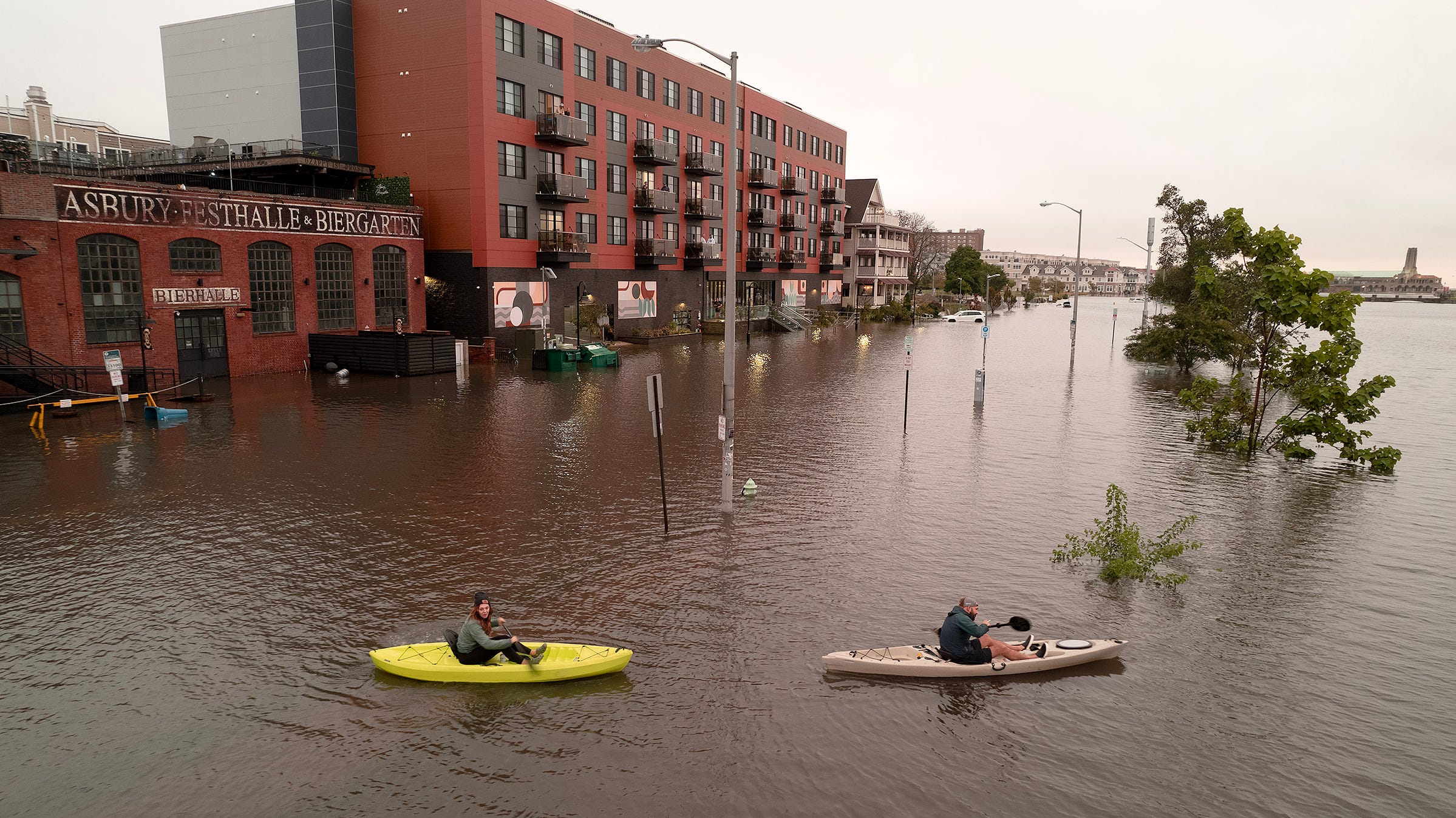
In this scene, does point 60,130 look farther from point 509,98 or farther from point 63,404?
point 63,404

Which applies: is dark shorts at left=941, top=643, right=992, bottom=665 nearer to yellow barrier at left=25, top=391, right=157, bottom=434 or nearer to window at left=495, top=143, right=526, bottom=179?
yellow barrier at left=25, top=391, right=157, bottom=434

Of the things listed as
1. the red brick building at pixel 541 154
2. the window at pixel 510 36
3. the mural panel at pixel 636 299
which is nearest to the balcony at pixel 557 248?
the red brick building at pixel 541 154

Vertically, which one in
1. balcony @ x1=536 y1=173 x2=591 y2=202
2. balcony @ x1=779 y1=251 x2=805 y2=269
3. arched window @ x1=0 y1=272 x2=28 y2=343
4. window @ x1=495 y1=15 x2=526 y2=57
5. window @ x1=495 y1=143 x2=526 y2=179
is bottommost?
arched window @ x1=0 y1=272 x2=28 y2=343

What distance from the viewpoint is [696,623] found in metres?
10.7

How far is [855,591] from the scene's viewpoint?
11938 mm

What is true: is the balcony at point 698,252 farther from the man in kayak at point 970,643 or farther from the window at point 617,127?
the man in kayak at point 970,643

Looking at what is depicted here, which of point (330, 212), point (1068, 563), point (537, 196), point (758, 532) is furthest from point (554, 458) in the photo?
point (537, 196)

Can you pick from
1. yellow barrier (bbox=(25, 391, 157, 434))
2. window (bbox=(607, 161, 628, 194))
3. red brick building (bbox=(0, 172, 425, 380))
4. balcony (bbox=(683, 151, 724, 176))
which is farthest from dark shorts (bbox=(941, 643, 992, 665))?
balcony (bbox=(683, 151, 724, 176))

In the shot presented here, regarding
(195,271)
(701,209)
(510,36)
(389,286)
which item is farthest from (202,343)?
(701,209)

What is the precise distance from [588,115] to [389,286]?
56.9ft

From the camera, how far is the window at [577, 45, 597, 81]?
48000 millimetres

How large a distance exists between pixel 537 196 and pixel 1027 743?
42.0 meters

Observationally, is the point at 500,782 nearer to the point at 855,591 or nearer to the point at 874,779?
the point at 874,779

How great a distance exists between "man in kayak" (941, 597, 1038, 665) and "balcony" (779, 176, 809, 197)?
67.2 meters
